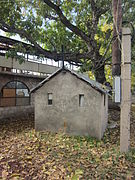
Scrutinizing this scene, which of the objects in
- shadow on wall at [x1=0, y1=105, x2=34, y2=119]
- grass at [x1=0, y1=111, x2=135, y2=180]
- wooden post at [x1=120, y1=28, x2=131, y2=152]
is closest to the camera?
grass at [x1=0, y1=111, x2=135, y2=180]

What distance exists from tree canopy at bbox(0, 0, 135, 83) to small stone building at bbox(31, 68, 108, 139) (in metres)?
2.42

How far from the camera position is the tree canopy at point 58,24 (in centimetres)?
922

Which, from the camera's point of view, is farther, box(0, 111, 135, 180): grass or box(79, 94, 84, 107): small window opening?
box(79, 94, 84, 107): small window opening

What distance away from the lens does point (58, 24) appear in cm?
1219

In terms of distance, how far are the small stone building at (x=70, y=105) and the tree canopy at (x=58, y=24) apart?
2.42 meters

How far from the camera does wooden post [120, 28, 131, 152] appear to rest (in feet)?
14.9

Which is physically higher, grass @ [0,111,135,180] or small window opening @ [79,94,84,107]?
small window opening @ [79,94,84,107]

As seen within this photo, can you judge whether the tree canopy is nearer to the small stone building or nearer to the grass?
the small stone building

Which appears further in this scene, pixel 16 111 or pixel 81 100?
pixel 16 111

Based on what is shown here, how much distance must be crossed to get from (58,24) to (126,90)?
10.3m

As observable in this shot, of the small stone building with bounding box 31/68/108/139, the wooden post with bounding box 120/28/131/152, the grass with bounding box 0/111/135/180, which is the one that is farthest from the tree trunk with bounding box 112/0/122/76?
the grass with bounding box 0/111/135/180

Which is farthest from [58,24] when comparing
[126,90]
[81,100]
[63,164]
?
[63,164]

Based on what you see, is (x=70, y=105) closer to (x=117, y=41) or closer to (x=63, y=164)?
(x=63, y=164)

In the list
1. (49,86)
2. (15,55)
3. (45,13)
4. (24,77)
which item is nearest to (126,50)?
A: (49,86)
